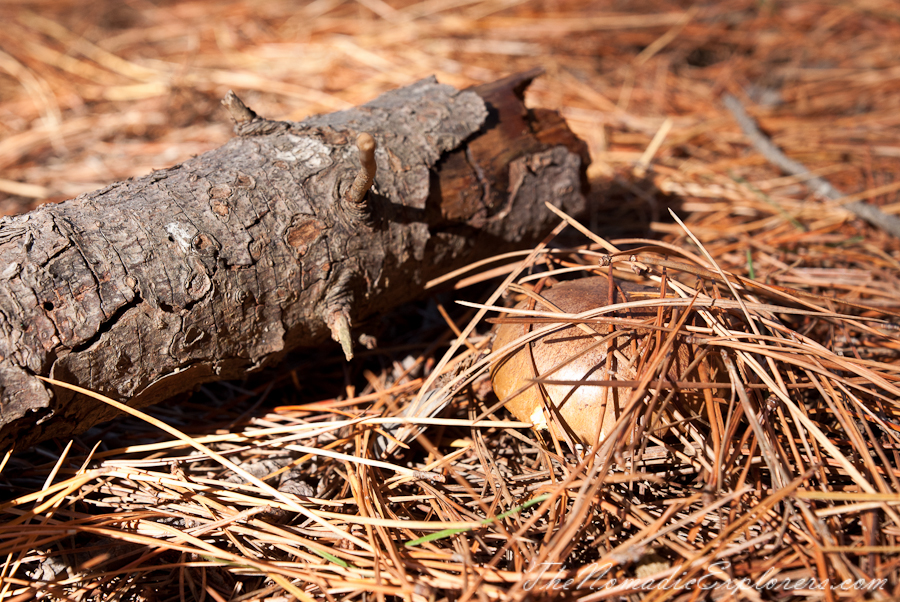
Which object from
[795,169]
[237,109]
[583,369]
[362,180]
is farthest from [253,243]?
[795,169]

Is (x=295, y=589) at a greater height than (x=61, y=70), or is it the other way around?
(x=61, y=70)

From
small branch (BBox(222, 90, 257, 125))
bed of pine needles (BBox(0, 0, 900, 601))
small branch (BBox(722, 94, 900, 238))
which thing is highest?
small branch (BBox(222, 90, 257, 125))

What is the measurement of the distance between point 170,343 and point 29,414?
33cm

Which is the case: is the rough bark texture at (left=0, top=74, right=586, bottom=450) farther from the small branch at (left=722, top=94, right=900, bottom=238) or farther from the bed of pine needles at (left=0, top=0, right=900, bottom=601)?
the small branch at (left=722, top=94, right=900, bottom=238)

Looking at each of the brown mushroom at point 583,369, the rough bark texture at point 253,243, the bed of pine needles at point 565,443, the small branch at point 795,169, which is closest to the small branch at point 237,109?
the rough bark texture at point 253,243

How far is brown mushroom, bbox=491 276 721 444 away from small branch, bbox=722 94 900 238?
4.55 ft

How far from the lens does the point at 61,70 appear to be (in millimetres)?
3598

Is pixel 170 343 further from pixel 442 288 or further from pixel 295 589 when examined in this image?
pixel 442 288

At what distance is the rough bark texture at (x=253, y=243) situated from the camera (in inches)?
50.4

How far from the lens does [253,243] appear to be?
1462 mm

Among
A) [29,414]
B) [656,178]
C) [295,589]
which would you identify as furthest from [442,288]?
[656,178]

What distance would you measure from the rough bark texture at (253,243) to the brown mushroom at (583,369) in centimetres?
47

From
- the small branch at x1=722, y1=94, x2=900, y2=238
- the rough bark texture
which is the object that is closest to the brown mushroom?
the rough bark texture

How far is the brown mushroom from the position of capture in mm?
1396
